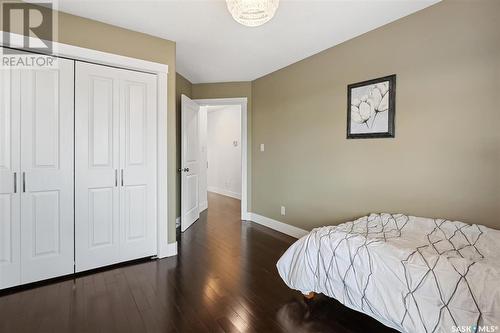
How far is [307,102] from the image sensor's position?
3.26m

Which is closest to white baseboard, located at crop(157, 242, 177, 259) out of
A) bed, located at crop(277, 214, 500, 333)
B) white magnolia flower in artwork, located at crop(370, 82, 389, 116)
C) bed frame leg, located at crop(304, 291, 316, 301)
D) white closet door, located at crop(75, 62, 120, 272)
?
white closet door, located at crop(75, 62, 120, 272)

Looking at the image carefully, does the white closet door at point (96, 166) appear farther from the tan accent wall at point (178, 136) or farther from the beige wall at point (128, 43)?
the tan accent wall at point (178, 136)

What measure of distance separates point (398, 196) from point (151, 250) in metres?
2.63

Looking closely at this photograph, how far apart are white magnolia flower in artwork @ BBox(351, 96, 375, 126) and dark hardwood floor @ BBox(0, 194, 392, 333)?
5.84 ft

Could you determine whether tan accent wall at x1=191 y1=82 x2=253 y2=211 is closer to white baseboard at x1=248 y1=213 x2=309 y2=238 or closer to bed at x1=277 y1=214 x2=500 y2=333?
white baseboard at x1=248 y1=213 x2=309 y2=238

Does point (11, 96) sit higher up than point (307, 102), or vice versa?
point (307, 102)

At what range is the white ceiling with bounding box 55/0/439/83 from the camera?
207 cm

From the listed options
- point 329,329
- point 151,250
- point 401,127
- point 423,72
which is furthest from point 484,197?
point 151,250

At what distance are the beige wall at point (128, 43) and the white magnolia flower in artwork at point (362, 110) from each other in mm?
2025

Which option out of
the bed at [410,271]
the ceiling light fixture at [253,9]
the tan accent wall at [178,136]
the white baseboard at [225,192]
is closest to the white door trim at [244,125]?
the tan accent wall at [178,136]

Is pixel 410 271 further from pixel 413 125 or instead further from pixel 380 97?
pixel 380 97

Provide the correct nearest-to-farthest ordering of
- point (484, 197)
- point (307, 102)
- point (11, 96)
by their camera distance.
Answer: point (484, 197), point (11, 96), point (307, 102)

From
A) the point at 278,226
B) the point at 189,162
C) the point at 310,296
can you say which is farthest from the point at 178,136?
the point at 310,296

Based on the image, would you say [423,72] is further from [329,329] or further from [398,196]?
[329,329]
